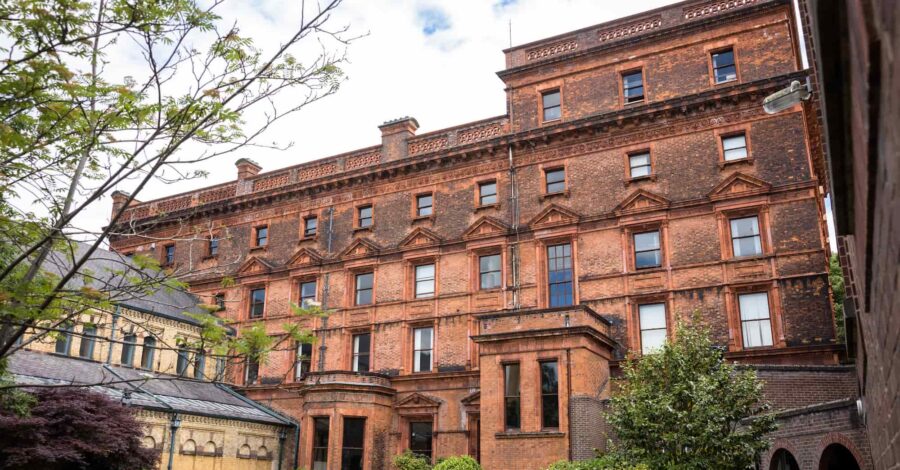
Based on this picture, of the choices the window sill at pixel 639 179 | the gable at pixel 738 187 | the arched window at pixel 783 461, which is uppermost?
the window sill at pixel 639 179

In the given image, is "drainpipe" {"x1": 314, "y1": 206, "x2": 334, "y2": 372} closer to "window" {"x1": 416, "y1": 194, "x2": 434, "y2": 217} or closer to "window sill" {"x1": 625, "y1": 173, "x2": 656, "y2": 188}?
"window" {"x1": 416, "y1": 194, "x2": 434, "y2": 217}

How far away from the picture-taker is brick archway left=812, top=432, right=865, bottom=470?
1407cm

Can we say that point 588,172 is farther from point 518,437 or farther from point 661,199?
point 518,437

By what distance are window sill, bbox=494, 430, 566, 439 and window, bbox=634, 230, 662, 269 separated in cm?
780

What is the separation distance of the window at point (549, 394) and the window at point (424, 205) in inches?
A: 440

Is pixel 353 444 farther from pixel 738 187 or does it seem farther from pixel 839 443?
pixel 839 443

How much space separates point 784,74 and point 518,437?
52.9 feet

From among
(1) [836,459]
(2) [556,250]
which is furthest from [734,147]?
(1) [836,459]

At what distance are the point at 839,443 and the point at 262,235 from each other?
30147 mm

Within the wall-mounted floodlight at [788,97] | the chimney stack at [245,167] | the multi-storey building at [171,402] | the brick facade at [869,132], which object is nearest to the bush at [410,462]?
the multi-storey building at [171,402]

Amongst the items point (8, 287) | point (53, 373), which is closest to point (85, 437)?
point (53, 373)

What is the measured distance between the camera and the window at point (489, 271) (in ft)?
104

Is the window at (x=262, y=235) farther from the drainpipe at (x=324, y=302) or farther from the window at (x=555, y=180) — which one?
the window at (x=555, y=180)

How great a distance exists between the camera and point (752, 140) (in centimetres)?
2762
